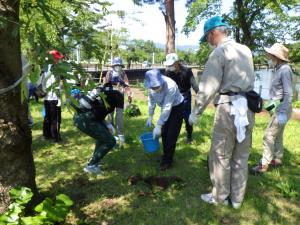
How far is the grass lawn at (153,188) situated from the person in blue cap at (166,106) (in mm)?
379

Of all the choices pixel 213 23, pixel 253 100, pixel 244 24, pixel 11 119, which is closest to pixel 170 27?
pixel 244 24

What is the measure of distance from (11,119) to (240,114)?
233cm

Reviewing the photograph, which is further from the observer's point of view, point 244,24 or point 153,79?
point 244,24

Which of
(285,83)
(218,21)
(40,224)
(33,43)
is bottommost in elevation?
(40,224)

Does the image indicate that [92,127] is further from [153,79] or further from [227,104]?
[227,104]

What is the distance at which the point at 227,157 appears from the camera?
148 inches

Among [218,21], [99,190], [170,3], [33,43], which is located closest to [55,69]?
[33,43]

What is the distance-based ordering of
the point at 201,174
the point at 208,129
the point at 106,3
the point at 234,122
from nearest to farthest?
the point at 106,3 → the point at 234,122 → the point at 201,174 → the point at 208,129

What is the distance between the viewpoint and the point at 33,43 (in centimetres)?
204

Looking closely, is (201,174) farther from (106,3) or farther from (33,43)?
(33,43)

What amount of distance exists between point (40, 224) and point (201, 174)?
111 inches

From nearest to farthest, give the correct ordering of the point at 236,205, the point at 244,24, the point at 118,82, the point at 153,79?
the point at 236,205
the point at 153,79
the point at 118,82
the point at 244,24

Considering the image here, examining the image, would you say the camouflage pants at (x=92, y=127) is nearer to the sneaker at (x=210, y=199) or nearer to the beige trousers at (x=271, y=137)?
the sneaker at (x=210, y=199)

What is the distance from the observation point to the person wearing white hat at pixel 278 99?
15.1 feet
